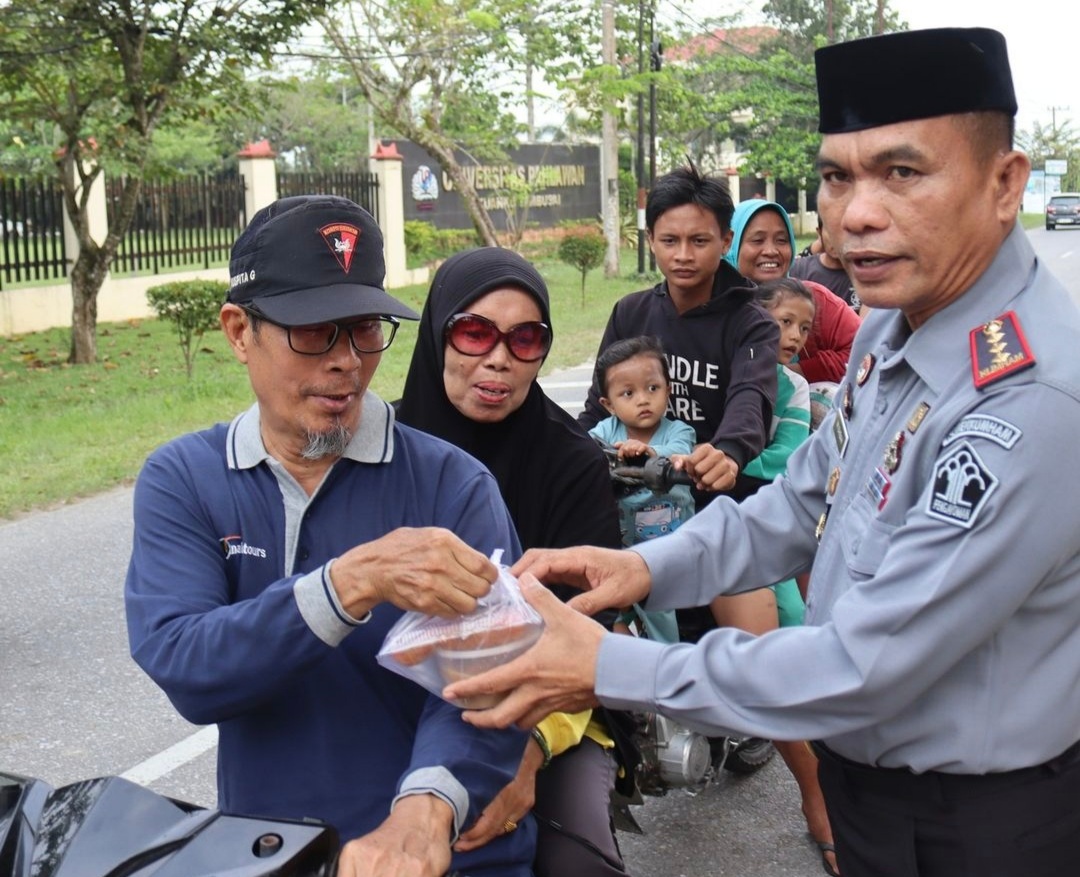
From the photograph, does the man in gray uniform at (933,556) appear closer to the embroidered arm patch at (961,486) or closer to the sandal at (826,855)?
the embroidered arm patch at (961,486)

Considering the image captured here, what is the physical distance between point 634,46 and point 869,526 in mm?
26718

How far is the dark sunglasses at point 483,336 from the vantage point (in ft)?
10.1

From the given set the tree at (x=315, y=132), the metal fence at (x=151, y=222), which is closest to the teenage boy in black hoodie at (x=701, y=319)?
the metal fence at (x=151, y=222)

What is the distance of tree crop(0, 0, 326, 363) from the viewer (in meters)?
13.3

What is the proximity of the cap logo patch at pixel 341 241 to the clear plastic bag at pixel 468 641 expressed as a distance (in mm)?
654

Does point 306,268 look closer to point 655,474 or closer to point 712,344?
point 655,474

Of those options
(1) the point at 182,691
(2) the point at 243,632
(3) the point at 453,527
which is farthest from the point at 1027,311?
(1) the point at 182,691

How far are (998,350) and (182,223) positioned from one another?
787 inches

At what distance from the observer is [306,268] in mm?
2340

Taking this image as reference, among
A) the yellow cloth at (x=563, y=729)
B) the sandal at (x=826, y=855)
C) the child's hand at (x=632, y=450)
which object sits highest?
the child's hand at (x=632, y=450)

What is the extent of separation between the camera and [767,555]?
2.49 metres

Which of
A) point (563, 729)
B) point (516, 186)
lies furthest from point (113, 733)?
point (516, 186)

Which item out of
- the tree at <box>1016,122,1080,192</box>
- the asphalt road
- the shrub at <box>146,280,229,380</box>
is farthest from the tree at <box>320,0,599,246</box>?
the tree at <box>1016,122,1080,192</box>

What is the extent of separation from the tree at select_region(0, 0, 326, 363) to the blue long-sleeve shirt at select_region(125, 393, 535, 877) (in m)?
12.1
